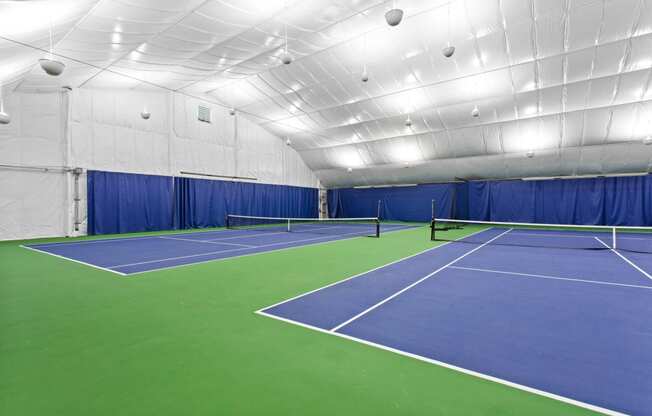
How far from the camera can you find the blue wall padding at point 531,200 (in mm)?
19703

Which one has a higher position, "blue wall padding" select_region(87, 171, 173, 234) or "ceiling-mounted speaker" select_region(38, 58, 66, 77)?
"ceiling-mounted speaker" select_region(38, 58, 66, 77)

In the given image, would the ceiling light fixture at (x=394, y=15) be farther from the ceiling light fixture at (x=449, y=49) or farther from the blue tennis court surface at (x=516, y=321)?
the blue tennis court surface at (x=516, y=321)

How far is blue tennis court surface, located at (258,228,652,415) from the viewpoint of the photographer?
8.91ft

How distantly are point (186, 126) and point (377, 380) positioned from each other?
20056 millimetres

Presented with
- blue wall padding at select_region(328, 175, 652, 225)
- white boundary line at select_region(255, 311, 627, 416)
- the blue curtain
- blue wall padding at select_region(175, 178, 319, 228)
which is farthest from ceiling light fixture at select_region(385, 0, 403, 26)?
the blue curtain

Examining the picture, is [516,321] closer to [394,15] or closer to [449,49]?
[394,15]

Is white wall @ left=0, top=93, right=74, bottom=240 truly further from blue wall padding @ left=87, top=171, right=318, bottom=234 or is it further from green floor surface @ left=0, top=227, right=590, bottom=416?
green floor surface @ left=0, top=227, right=590, bottom=416

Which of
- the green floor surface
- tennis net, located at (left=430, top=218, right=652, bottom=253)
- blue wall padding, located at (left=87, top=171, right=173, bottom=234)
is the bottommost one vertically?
the green floor surface

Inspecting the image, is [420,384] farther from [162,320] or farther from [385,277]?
[385,277]

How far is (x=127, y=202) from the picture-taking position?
1697 centimetres

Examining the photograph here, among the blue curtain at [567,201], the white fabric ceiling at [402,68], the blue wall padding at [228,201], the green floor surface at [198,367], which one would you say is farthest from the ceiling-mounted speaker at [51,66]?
the blue curtain at [567,201]

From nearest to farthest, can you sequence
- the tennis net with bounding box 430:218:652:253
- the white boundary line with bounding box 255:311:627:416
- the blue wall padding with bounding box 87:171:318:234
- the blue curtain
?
the white boundary line with bounding box 255:311:627:416, the tennis net with bounding box 430:218:652:253, the blue wall padding with bounding box 87:171:318:234, the blue curtain

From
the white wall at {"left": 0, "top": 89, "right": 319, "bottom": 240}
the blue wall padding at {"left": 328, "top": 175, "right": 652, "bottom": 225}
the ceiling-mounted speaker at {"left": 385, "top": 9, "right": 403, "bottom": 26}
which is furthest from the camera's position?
the blue wall padding at {"left": 328, "top": 175, "right": 652, "bottom": 225}

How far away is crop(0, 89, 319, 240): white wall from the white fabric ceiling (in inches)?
41.2
